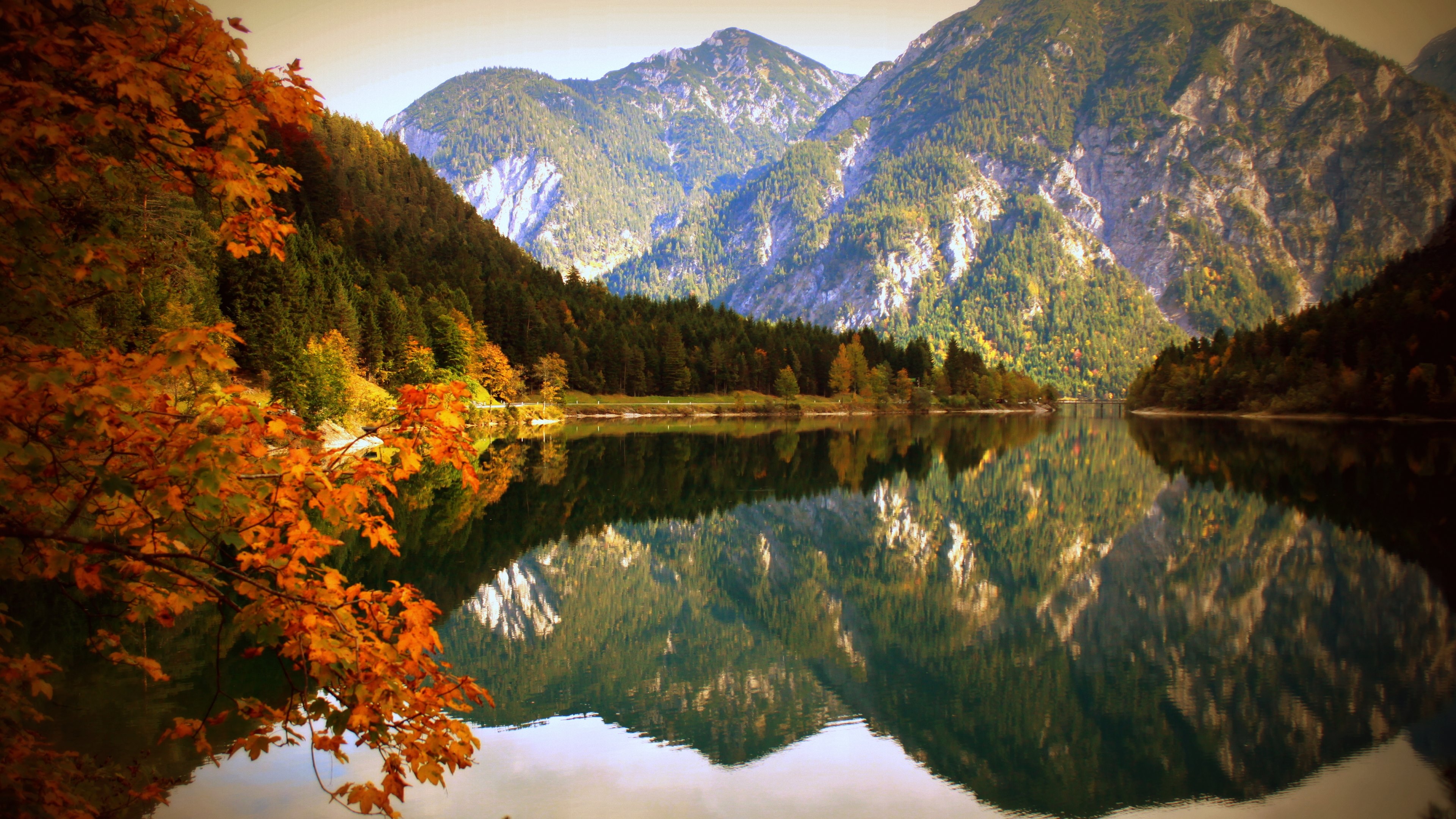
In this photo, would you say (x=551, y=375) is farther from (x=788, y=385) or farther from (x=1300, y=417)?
(x=1300, y=417)

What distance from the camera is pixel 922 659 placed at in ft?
52.5

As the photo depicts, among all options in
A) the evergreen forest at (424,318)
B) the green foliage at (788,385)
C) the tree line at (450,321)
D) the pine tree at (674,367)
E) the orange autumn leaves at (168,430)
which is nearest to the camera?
the orange autumn leaves at (168,430)

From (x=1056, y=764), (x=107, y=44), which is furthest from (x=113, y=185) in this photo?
(x=1056, y=764)

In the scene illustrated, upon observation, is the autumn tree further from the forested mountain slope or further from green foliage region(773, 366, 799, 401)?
green foliage region(773, 366, 799, 401)

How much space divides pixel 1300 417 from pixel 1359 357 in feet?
40.8

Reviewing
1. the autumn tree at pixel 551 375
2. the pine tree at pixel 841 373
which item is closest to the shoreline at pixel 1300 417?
the pine tree at pixel 841 373

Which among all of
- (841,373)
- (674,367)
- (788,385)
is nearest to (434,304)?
(674,367)

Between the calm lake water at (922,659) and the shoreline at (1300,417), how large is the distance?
6549 cm

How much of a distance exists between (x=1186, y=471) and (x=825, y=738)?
4478 centimetres

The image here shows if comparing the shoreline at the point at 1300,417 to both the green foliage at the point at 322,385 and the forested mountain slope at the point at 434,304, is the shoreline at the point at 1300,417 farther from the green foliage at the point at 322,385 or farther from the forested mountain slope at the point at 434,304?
the green foliage at the point at 322,385

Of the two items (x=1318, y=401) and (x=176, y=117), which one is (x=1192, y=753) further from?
(x=1318, y=401)

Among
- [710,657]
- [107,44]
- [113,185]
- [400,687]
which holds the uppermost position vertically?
[107,44]

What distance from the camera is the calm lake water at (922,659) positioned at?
1074 centimetres

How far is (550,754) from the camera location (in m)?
11.6
